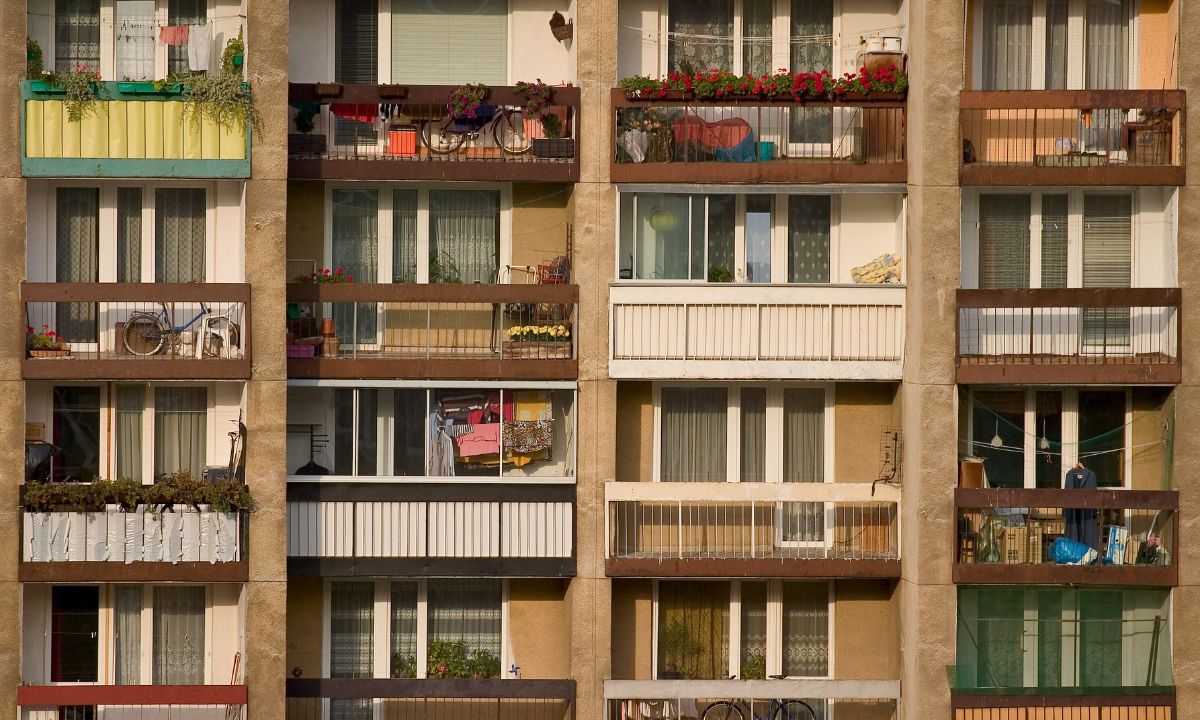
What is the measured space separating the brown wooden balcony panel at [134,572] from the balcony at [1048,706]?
12922 mm

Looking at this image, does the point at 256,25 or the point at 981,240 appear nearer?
the point at 256,25

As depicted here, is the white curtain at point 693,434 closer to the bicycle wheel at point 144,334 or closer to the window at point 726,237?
the window at point 726,237

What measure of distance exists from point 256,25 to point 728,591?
1345 centimetres

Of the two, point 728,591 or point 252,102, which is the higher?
point 252,102

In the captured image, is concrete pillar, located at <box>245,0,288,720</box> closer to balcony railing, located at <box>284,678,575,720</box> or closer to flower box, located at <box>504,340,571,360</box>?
balcony railing, located at <box>284,678,575,720</box>

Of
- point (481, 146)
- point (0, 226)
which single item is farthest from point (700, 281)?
point (0, 226)

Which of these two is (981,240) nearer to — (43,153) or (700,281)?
(700,281)

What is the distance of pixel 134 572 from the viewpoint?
28141 mm

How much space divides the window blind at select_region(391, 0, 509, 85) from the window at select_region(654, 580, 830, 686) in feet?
34.1

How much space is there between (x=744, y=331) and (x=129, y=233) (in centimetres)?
1144

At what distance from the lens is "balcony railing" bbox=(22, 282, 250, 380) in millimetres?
28125

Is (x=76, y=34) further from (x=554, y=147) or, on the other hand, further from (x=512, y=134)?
(x=554, y=147)

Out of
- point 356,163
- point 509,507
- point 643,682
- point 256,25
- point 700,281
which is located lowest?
point 643,682

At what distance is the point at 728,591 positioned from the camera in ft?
101
